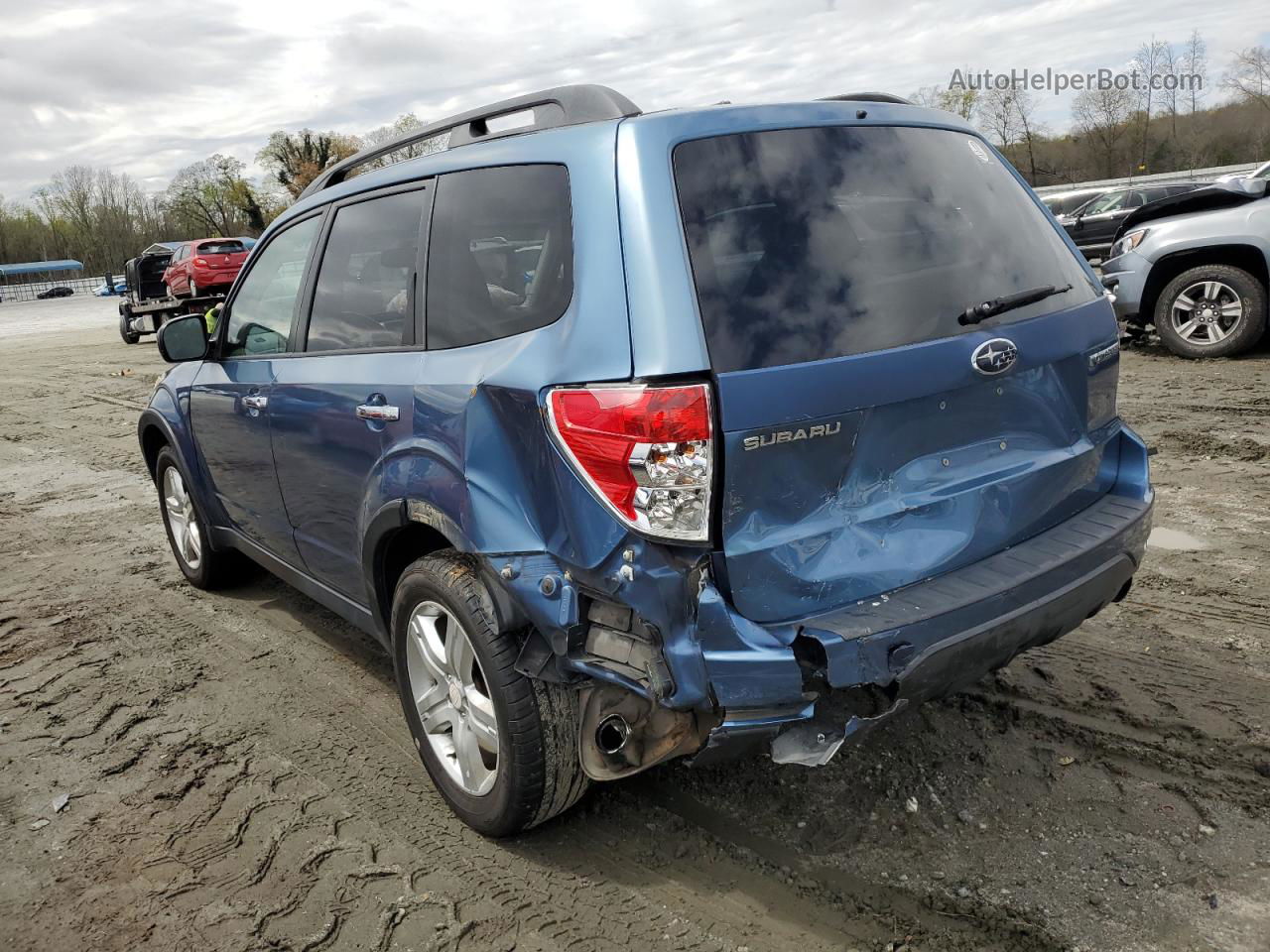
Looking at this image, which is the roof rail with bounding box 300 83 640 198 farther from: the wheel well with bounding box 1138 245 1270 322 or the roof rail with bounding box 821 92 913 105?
the wheel well with bounding box 1138 245 1270 322

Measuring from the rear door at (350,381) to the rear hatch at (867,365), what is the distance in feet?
3.62

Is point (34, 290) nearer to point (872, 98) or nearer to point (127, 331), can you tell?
point (127, 331)

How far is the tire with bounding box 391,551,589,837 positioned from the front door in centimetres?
117

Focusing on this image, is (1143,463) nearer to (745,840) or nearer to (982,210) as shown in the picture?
(982,210)

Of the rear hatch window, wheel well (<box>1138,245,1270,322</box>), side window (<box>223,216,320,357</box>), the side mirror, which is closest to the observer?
side window (<box>223,216,320,357</box>)

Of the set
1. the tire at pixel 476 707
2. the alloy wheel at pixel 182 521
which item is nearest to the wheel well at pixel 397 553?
the tire at pixel 476 707

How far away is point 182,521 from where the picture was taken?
532cm

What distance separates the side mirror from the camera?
421cm

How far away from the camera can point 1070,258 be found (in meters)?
3.05

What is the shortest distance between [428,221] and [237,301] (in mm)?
1700

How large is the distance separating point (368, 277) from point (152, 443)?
9.10 feet

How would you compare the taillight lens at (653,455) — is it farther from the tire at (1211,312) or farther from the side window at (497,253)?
the tire at (1211,312)

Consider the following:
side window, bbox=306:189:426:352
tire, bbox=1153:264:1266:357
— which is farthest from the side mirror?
tire, bbox=1153:264:1266:357

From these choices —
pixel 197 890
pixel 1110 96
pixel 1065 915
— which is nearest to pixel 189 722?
pixel 197 890
